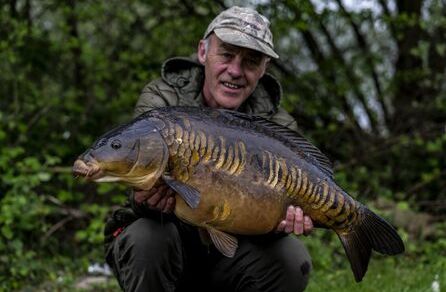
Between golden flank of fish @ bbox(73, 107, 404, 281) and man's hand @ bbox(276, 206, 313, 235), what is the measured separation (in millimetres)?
21

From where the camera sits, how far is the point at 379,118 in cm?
764

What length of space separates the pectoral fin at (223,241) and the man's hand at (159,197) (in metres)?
0.16

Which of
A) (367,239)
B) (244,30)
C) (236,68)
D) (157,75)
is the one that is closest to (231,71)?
(236,68)

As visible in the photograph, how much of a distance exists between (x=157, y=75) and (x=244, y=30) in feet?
10.6

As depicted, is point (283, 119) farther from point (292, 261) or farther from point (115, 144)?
point (115, 144)

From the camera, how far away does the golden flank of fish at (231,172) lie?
245 cm

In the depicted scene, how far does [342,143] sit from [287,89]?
0.79m

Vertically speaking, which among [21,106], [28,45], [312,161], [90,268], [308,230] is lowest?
[90,268]

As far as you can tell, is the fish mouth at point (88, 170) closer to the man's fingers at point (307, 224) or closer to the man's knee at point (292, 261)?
the man's fingers at point (307, 224)

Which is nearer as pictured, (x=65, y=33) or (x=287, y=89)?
(x=65, y=33)

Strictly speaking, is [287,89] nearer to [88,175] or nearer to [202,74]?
[202,74]

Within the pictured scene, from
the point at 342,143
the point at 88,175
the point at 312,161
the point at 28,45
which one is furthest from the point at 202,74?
the point at 342,143

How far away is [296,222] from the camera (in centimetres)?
270

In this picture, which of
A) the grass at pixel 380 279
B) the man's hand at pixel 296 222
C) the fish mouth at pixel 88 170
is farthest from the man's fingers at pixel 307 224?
the grass at pixel 380 279
